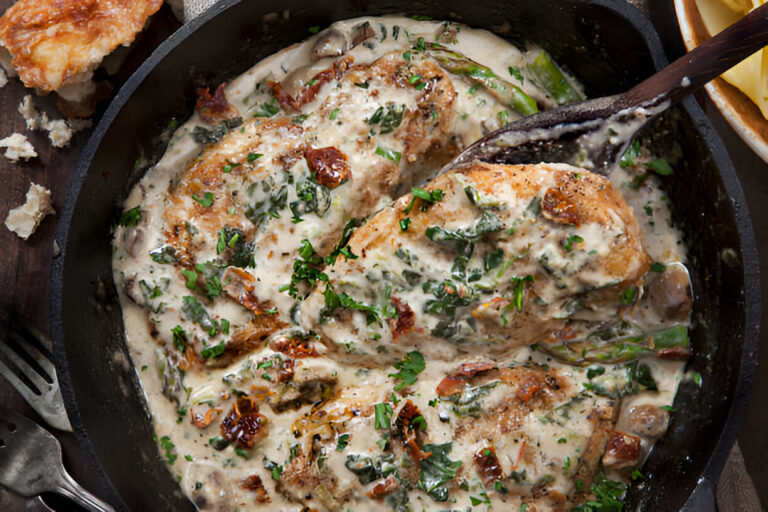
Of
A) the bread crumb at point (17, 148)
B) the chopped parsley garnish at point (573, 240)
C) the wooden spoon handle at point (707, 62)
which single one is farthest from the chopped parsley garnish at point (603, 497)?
the bread crumb at point (17, 148)

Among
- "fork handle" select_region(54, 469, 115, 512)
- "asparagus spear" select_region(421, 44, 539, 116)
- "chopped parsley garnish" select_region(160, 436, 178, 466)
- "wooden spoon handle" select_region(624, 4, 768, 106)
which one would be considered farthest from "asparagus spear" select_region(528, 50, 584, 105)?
"fork handle" select_region(54, 469, 115, 512)

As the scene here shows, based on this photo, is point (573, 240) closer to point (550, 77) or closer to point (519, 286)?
point (519, 286)

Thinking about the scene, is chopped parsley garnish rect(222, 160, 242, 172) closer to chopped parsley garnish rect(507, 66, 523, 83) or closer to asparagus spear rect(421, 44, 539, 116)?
asparagus spear rect(421, 44, 539, 116)

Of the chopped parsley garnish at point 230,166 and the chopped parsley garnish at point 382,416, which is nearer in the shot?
the chopped parsley garnish at point 382,416

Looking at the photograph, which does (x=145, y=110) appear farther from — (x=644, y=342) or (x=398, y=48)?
(x=644, y=342)

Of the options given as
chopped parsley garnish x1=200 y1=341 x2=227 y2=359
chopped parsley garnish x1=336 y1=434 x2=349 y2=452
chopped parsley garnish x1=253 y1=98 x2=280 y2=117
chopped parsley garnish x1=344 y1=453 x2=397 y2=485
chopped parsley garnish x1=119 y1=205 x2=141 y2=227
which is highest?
chopped parsley garnish x1=253 y1=98 x2=280 y2=117

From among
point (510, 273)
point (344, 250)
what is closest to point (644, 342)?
point (510, 273)

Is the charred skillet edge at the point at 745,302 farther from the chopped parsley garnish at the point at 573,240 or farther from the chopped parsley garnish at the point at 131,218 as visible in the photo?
the chopped parsley garnish at the point at 131,218
